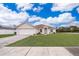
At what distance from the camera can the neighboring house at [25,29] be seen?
10984 mm

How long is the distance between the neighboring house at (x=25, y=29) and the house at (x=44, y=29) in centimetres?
22

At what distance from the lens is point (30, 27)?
10.9 meters

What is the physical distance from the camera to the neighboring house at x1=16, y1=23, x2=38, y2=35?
11.0m

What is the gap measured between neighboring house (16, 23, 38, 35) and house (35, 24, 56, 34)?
0.22 metres

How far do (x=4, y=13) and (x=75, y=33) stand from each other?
3.84 metres

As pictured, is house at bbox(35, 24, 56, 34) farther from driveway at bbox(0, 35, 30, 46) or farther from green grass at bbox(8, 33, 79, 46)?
driveway at bbox(0, 35, 30, 46)

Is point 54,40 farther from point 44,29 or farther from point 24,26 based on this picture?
point 24,26

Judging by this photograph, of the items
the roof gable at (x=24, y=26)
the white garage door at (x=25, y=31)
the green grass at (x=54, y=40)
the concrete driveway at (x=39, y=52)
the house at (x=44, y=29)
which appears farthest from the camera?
the white garage door at (x=25, y=31)

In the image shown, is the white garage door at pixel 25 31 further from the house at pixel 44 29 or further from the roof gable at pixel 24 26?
the house at pixel 44 29

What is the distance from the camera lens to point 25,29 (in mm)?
11398

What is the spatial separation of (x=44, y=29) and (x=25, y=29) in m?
1.08

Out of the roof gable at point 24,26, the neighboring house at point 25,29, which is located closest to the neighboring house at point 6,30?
the neighboring house at point 25,29

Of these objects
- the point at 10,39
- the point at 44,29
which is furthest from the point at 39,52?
the point at 10,39

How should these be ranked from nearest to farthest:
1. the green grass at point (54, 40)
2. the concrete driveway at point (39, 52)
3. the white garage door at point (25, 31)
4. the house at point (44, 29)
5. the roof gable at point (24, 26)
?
the concrete driveway at point (39, 52) < the green grass at point (54, 40) < the house at point (44, 29) < the roof gable at point (24, 26) < the white garage door at point (25, 31)
